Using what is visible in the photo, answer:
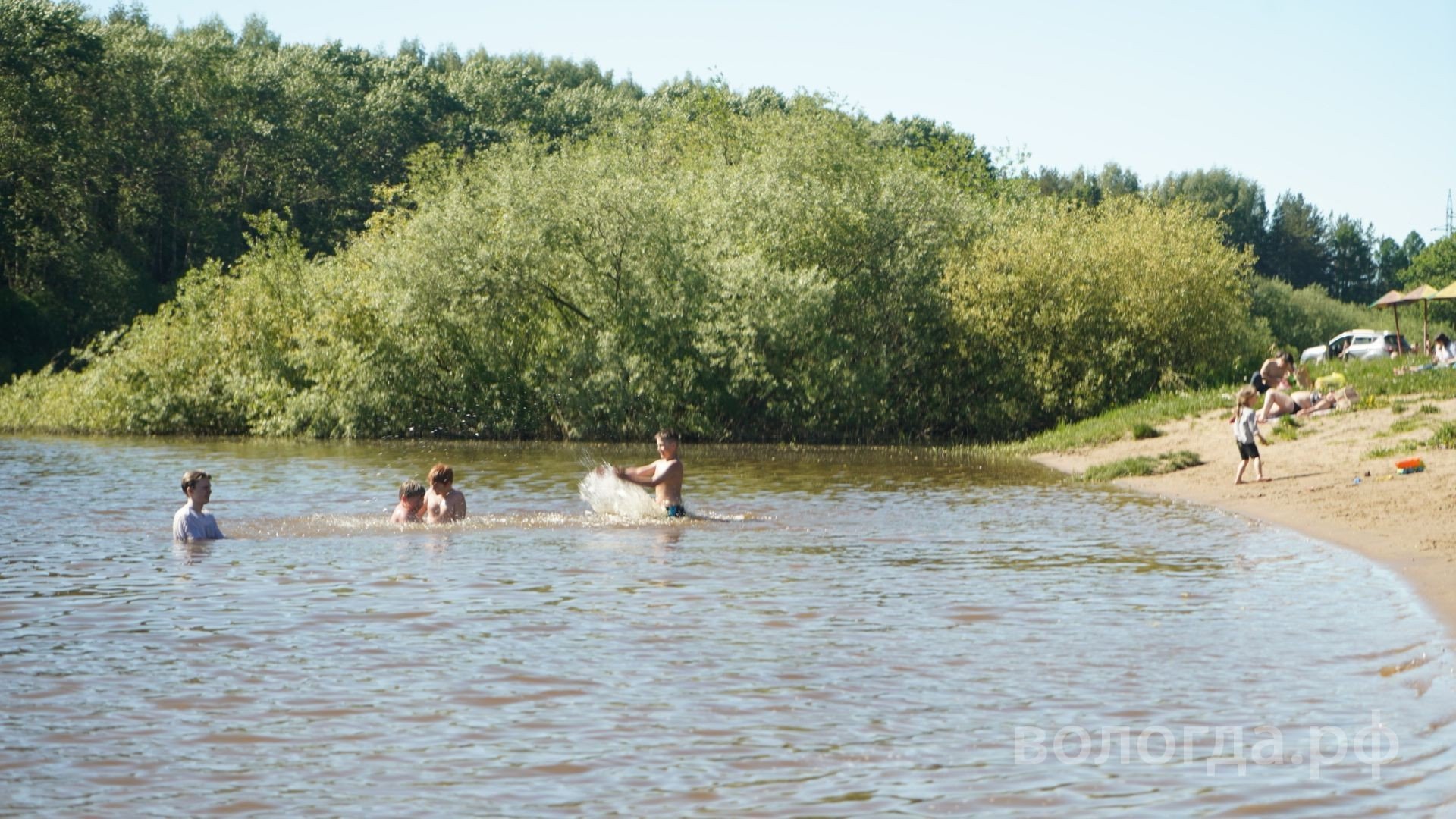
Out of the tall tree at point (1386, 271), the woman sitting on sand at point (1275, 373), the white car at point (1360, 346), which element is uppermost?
the tall tree at point (1386, 271)

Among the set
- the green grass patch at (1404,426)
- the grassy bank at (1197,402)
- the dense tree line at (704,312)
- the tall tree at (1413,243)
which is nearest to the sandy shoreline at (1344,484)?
the green grass patch at (1404,426)

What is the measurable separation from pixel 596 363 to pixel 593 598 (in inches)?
1076

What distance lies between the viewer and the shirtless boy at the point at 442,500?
2098 cm

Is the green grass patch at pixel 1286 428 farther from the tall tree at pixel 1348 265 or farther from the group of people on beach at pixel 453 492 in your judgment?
the tall tree at pixel 1348 265

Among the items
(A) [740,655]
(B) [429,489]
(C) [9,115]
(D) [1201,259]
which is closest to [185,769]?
(A) [740,655]

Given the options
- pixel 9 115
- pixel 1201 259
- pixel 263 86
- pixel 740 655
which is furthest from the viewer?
pixel 263 86

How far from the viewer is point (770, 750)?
28.7ft

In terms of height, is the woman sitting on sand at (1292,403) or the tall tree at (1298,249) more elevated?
the tall tree at (1298,249)

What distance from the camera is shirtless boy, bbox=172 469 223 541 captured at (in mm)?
18547

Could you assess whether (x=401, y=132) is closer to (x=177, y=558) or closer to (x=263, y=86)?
(x=263, y=86)

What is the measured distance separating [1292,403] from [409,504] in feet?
60.2

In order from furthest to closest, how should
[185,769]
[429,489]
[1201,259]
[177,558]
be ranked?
[1201,259] < [429,489] < [177,558] < [185,769]

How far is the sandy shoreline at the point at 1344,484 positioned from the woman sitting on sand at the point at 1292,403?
34 centimetres

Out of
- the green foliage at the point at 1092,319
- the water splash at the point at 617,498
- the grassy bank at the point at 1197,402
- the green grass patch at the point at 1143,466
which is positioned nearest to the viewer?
the water splash at the point at 617,498
